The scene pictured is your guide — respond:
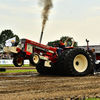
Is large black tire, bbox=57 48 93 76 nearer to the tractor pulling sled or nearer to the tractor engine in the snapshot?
the tractor pulling sled

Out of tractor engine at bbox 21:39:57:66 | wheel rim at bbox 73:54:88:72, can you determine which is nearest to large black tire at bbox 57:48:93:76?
wheel rim at bbox 73:54:88:72

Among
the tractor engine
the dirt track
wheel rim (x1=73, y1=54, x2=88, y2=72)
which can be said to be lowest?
the dirt track

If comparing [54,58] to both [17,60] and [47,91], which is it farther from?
[47,91]

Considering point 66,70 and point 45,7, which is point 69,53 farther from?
point 45,7

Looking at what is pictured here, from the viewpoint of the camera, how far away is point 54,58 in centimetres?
1166

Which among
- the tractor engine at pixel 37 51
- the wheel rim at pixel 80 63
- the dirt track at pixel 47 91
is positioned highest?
the tractor engine at pixel 37 51

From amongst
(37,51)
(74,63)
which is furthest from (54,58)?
(74,63)

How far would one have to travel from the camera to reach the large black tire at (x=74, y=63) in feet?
35.5

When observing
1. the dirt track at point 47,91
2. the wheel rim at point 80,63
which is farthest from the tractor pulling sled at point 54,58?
the dirt track at point 47,91

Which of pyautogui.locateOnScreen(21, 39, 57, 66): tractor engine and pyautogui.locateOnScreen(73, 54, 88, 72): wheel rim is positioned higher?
pyautogui.locateOnScreen(21, 39, 57, 66): tractor engine

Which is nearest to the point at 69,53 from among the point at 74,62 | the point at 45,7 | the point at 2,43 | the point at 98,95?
the point at 74,62

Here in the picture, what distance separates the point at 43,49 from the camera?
1191 centimetres

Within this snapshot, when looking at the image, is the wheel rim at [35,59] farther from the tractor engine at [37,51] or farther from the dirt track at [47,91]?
the dirt track at [47,91]

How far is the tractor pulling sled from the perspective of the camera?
1085 cm
